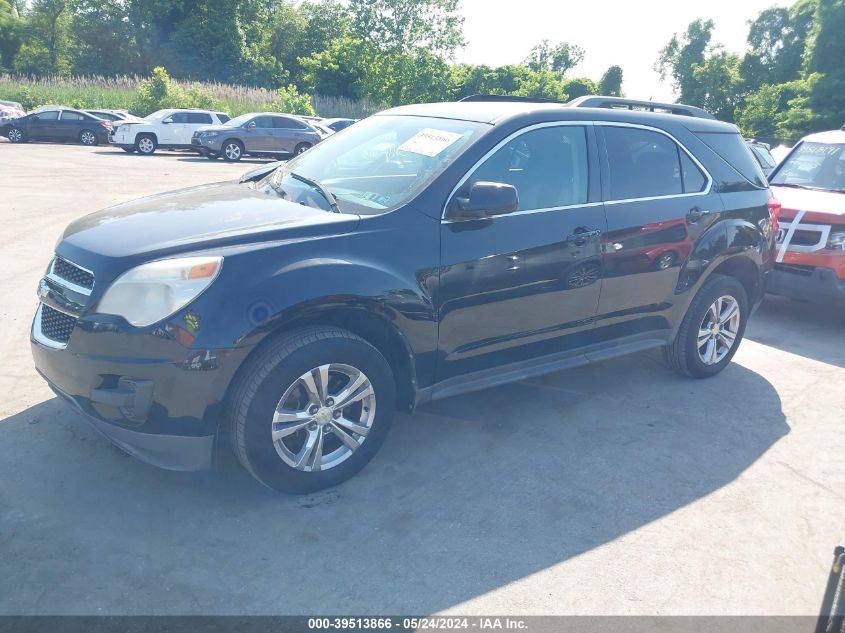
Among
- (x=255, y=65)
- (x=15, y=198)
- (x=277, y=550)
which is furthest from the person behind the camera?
(x=255, y=65)

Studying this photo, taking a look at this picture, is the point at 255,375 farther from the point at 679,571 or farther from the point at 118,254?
the point at 679,571

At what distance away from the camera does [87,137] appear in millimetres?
25922

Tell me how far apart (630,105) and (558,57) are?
302ft

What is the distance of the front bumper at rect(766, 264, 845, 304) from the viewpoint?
267 inches

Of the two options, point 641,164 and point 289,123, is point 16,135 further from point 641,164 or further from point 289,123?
point 641,164

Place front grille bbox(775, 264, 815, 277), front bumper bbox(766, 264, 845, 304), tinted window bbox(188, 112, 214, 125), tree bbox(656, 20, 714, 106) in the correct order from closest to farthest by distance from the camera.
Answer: front bumper bbox(766, 264, 845, 304), front grille bbox(775, 264, 815, 277), tinted window bbox(188, 112, 214, 125), tree bbox(656, 20, 714, 106)

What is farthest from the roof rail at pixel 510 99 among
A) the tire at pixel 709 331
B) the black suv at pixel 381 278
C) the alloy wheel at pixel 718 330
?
the alloy wheel at pixel 718 330

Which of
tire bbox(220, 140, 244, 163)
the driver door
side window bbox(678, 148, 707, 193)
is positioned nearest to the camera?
the driver door

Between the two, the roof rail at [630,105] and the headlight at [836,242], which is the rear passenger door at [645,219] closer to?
the roof rail at [630,105]

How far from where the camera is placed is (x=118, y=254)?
334 cm

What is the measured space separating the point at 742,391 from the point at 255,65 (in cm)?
5466

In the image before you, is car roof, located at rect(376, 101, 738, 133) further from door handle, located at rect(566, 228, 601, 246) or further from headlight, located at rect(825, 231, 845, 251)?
headlight, located at rect(825, 231, 845, 251)

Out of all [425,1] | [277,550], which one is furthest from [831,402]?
[425,1]

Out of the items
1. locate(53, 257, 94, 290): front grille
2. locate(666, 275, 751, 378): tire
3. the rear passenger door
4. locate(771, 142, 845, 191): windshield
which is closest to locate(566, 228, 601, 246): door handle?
the rear passenger door
